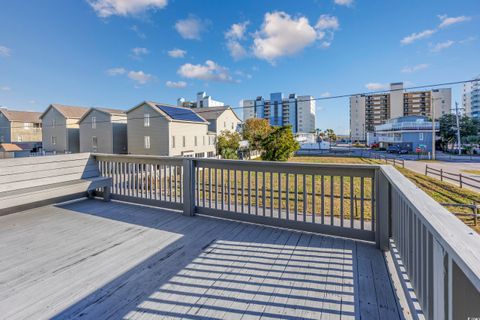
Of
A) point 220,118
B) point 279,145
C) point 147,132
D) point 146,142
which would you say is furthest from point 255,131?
point 146,142

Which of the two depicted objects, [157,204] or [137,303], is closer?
[137,303]

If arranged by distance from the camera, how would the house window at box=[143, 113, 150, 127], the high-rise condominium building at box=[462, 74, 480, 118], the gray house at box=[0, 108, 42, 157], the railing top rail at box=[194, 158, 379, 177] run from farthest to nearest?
1. the high-rise condominium building at box=[462, 74, 480, 118]
2. the gray house at box=[0, 108, 42, 157]
3. the house window at box=[143, 113, 150, 127]
4. the railing top rail at box=[194, 158, 379, 177]

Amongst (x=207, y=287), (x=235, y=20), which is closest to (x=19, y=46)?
(x=235, y=20)

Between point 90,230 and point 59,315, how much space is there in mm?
1645

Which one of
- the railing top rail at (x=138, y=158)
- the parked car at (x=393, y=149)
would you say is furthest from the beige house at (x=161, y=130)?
the parked car at (x=393, y=149)

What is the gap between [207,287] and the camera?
1.88m

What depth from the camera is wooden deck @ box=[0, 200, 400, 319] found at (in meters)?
1.62

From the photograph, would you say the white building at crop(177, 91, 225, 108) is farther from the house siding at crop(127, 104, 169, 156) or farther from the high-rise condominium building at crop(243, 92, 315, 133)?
the high-rise condominium building at crop(243, 92, 315, 133)

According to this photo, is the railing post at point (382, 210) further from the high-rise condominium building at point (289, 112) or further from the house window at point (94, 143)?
the high-rise condominium building at point (289, 112)

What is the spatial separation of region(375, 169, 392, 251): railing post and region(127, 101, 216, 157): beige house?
1672cm

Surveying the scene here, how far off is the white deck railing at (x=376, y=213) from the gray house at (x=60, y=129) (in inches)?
979

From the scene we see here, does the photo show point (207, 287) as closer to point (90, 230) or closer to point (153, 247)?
point (153, 247)

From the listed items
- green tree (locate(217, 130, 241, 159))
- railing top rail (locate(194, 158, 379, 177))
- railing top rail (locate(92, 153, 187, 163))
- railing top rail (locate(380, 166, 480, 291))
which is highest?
green tree (locate(217, 130, 241, 159))

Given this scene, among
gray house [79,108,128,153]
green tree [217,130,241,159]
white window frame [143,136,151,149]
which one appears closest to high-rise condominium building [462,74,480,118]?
green tree [217,130,241,159]
